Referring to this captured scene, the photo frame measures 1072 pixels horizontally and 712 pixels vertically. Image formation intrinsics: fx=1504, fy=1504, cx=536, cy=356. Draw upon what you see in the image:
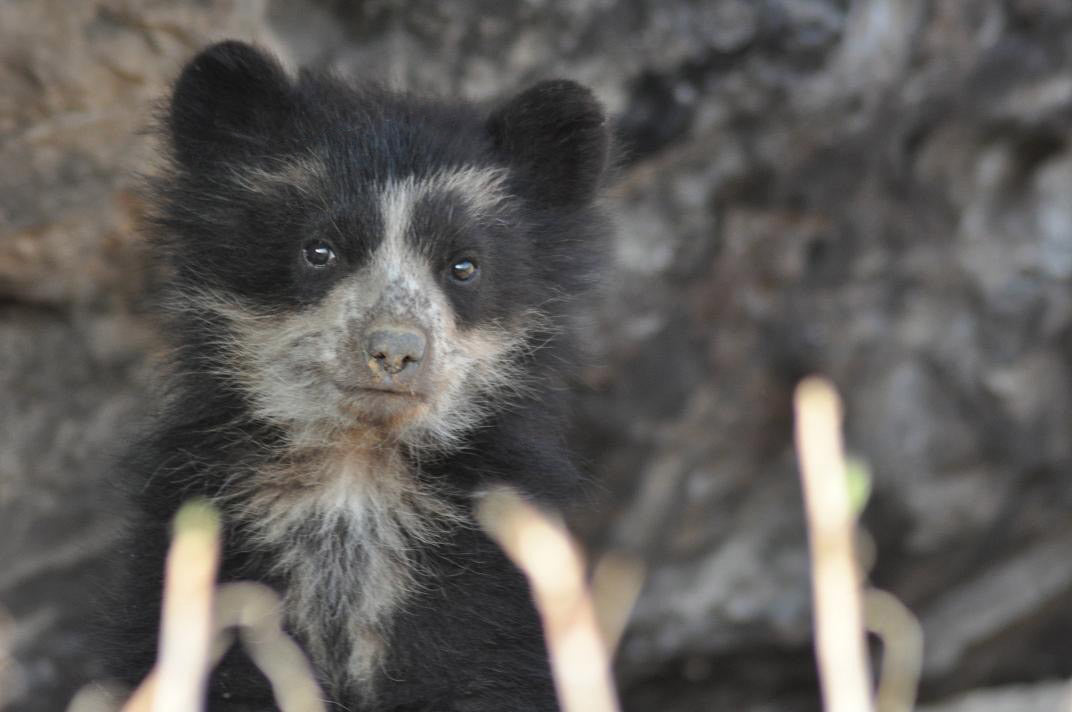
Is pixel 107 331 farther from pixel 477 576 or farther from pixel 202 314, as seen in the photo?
pixel 477 576


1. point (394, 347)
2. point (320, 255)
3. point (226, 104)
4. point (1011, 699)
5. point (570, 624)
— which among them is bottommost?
point (570, 624)

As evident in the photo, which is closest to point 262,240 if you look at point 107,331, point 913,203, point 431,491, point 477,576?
point 431,491

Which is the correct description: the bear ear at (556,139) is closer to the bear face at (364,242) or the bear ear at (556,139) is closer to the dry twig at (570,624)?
the bear face at (364,242)

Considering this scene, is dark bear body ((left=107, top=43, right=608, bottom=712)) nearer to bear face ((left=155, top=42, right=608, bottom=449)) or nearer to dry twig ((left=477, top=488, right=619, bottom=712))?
bear face ((left=155, top=42, right=608, bottom=449))

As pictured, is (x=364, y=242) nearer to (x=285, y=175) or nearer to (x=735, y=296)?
(x=285, y=175)

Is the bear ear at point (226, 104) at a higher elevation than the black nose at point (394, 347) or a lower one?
higher

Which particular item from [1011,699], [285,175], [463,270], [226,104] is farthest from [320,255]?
[1011,699]

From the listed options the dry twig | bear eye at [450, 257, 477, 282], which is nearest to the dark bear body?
bear eye at [450, 257, 477, 282]

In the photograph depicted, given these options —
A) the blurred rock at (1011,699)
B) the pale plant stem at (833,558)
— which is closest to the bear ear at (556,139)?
the pale plant stem at (833,558)
